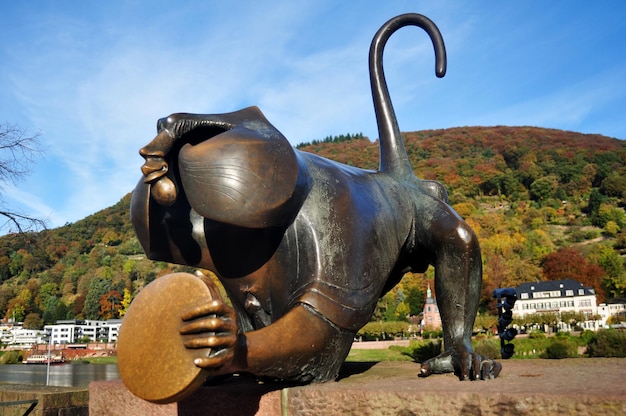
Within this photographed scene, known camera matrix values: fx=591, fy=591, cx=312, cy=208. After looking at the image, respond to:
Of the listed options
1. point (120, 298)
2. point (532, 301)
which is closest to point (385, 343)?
point (532, 301)

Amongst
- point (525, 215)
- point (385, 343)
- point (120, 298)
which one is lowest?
point (385, 343)

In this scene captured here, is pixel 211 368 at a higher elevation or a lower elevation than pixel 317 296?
lower

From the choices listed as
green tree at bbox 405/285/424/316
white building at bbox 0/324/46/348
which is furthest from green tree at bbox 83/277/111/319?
green tree at bbox 405/285/424/316

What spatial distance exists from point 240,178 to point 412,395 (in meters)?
1.13

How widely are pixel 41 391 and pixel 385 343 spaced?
35.1m

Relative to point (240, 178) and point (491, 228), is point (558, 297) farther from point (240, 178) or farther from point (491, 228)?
point (240, 178)

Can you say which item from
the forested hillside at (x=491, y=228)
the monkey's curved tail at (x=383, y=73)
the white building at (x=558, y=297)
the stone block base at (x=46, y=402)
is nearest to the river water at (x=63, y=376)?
the stone block base at (x=46, y=402)

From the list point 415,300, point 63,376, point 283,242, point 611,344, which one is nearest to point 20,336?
point 63,376

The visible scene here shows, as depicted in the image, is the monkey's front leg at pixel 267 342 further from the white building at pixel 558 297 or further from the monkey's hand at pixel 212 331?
the white building at pixel 558 297

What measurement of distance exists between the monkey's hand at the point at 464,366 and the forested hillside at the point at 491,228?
151ft

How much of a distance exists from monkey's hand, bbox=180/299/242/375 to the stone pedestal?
618 millimetres

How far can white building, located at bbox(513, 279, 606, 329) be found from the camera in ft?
164

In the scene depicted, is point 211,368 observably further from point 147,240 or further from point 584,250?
point 584,250

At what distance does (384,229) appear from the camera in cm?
311
